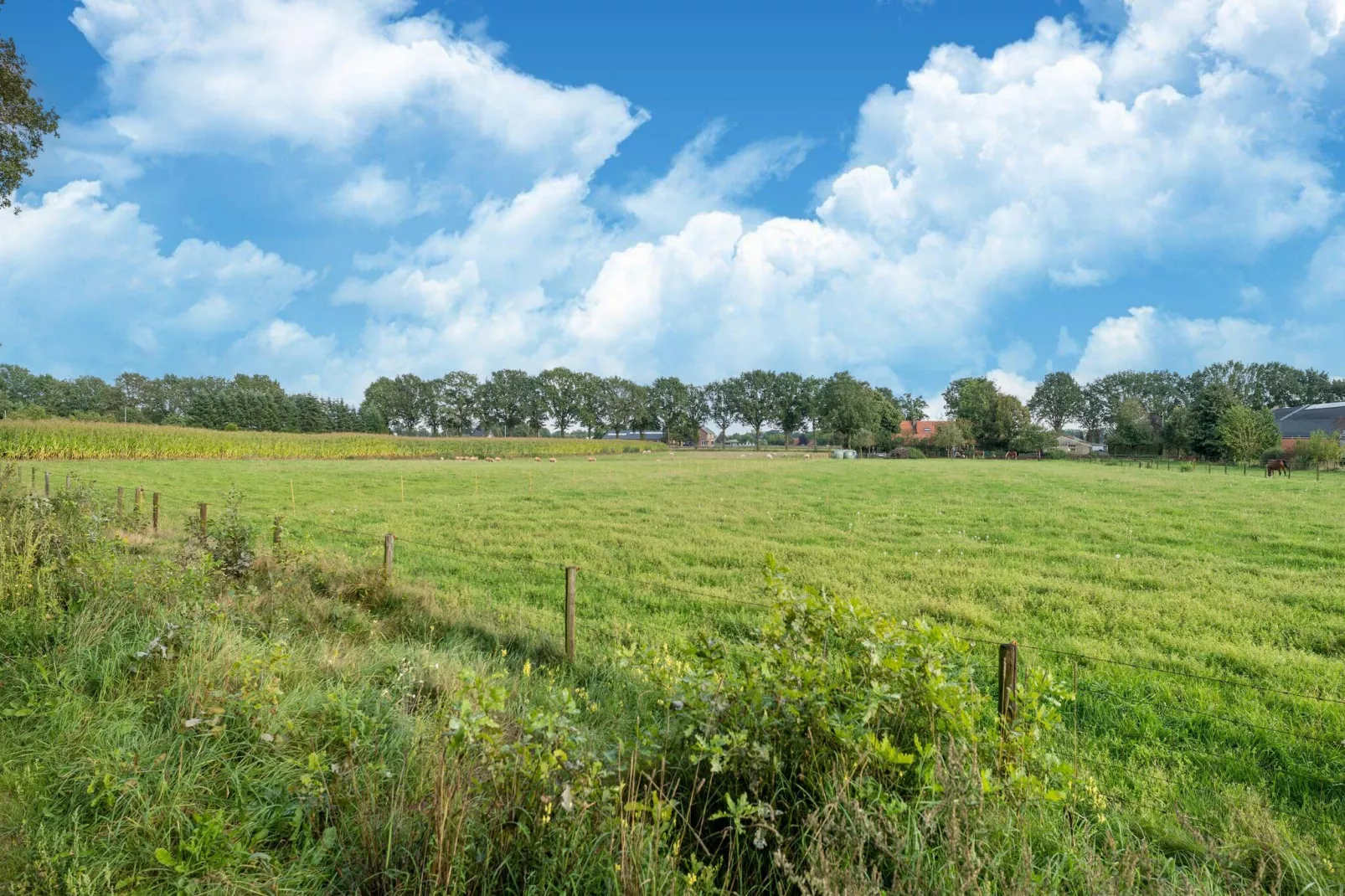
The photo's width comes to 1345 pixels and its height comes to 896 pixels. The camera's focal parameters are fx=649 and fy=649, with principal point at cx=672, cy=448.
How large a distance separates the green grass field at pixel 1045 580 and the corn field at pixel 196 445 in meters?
26.2

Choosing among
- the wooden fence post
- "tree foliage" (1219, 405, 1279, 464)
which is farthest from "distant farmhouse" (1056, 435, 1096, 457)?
the wooden fence post

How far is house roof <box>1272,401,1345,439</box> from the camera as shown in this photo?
75375mm

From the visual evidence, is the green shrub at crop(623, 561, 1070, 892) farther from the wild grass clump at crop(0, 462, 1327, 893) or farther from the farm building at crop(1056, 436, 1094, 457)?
the farm building at crop(1056, 436, 1094, 457)

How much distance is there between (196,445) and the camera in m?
48.3

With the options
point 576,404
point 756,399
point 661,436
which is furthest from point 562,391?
point 756,399

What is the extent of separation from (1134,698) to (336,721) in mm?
6868

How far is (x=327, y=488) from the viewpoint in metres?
26.2

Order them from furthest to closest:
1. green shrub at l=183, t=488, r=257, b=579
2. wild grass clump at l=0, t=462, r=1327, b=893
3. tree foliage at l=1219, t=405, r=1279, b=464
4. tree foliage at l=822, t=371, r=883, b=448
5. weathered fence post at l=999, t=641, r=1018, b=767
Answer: tree foliage at l=822, t=371, r=883, b=448
tree foliage at l=1219, t=405, r=1279, b=464
green shrub at l=183, t=488, r=257, b=579
weathered fence post at l=999, t=641, r=1018, b=767
wild grass clump at l=0, t=462, r=1327, b=893

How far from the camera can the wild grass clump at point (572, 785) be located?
275 centimetres

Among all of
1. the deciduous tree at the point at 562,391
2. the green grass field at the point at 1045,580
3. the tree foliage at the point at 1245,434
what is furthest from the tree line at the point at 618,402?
the green grass field at the point at 1045,580

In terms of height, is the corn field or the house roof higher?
the house roof

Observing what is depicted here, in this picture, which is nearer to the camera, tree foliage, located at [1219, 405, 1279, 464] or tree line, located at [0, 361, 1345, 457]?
tree foliage, located at [1219, 405, 1279, 464]

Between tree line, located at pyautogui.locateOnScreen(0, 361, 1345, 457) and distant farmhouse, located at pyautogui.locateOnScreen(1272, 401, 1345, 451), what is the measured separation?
56.0 feet

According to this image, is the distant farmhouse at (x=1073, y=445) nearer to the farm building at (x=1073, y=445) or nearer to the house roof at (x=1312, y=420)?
the farm building at (x=1073, y=445)
